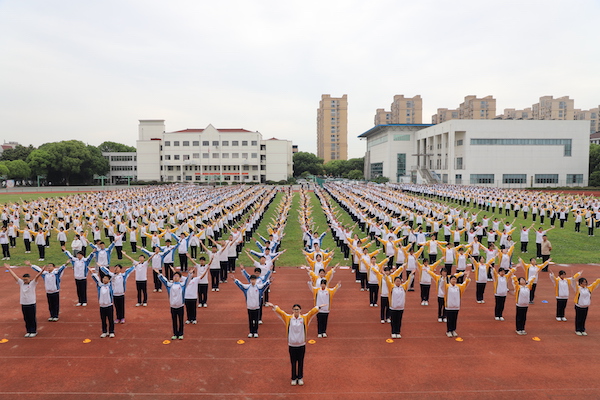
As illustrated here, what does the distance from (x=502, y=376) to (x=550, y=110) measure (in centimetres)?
12335

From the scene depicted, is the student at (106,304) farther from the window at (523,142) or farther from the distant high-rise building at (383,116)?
the distant high-rise building at (383,116)

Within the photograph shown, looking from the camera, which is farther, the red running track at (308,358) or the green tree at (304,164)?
the green tree at (304,164)

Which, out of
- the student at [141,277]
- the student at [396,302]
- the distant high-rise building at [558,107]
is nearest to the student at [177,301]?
the student at [141,277]

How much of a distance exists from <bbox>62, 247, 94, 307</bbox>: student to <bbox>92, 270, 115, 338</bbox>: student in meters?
1.98

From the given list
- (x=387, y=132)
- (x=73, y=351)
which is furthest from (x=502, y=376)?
(x=387, y=132)

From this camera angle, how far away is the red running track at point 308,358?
5.91m

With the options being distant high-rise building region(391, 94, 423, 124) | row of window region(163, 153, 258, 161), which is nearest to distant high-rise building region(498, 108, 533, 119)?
distant high-rise building region(391, 94, 423, 124)

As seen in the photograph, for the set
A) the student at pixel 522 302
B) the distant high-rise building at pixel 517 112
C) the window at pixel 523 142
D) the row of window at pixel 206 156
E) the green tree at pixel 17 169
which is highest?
the distant high-rise building at pixel 517 112

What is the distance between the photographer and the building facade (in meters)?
72.2

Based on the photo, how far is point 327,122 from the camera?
13262 centimetres

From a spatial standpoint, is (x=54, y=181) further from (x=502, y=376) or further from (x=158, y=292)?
(x=502, y=376)

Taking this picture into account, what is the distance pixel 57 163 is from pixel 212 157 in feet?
83.2

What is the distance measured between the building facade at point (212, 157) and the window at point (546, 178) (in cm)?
4102

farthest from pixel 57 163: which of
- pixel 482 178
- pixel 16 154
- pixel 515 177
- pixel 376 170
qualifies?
pixel 515 177
